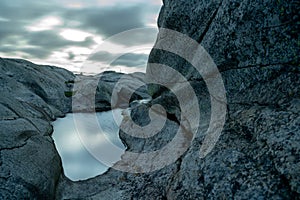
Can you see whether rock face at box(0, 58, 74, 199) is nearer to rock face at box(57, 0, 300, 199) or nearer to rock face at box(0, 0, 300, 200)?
rock face at box(0, 0, 300, 200)

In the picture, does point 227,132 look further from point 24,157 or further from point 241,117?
point 24,157

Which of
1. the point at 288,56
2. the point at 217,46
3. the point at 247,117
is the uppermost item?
the point at 217,46

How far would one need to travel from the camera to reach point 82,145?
14820 millimetres

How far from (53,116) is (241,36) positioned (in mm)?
16171

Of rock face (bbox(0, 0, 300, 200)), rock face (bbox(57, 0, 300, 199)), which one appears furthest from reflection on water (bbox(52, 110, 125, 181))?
rock face (bbox(57, 0, 300, 199))

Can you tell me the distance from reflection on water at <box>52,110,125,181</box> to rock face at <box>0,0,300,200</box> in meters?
0.73

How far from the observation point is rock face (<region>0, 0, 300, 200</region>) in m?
6.55

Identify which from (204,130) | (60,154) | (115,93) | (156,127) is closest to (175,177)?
(204,130)

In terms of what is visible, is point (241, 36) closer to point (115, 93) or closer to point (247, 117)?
point (247, 117)

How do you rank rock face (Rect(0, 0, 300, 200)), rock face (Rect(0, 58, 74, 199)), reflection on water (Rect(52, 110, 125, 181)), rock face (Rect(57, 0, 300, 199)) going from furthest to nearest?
reflection on water (Rect(52, 110, 125, 181)) < rock face (Rect(0, 58, 74, 199)) < rock face (Rect(0, 0, 300, 200)) < rock face (Rect(57, 0, 300, 199))

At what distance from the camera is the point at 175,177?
8.73m

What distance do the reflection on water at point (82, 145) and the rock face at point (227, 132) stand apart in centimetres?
73

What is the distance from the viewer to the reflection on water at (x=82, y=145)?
1238 centimetres

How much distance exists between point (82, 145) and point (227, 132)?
948cm
